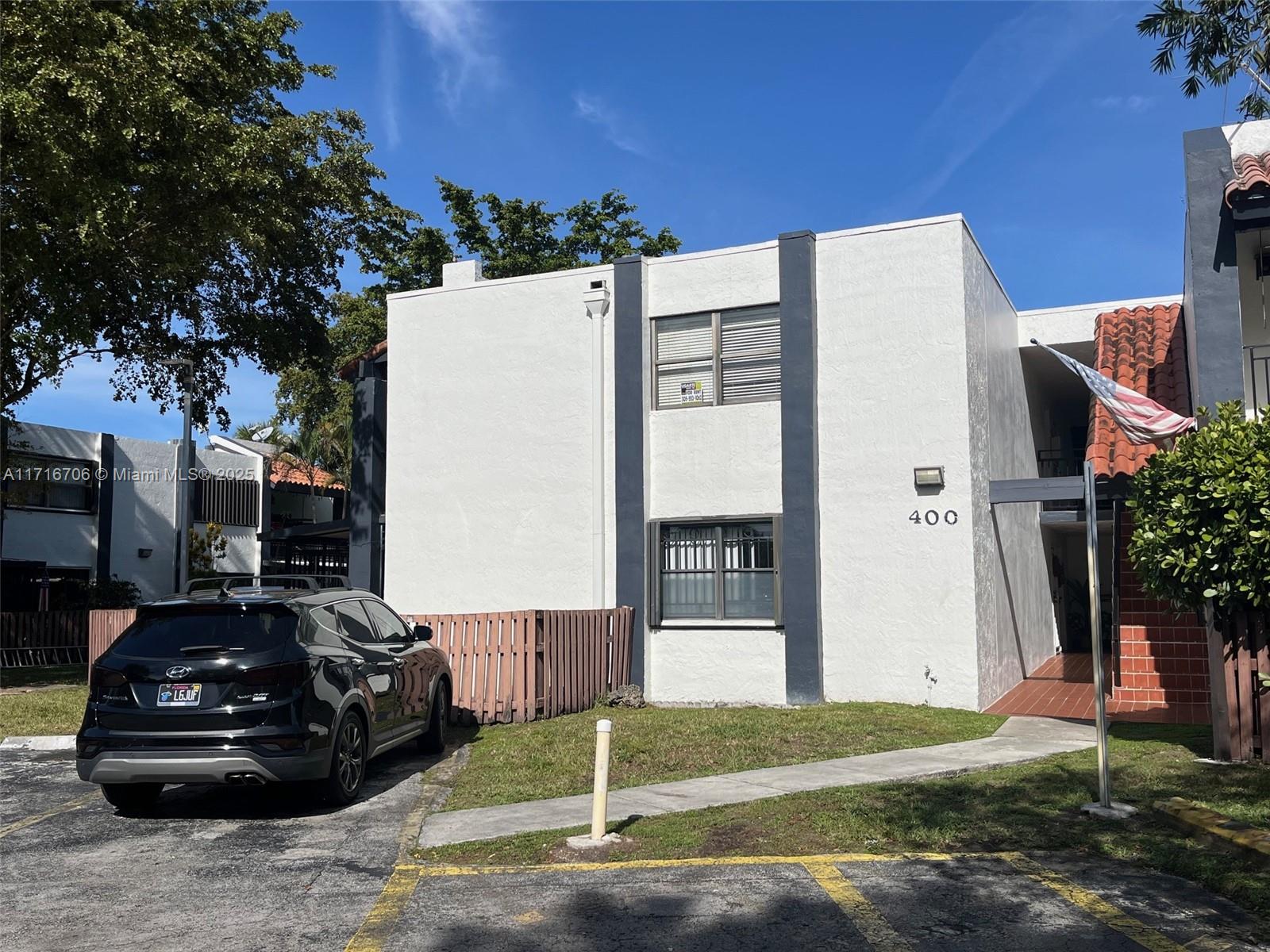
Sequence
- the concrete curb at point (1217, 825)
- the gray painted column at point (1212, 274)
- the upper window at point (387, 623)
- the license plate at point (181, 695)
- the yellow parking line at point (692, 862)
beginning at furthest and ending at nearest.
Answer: the gray painted column at point (1212, 274) → the upper window at point (387, 623) → the license plate at point (181, 695) → the yellow parking line at point (692, 862) → the concrete curb at point (1217, 825)

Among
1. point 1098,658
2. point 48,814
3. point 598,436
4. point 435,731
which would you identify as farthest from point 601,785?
point 598,436

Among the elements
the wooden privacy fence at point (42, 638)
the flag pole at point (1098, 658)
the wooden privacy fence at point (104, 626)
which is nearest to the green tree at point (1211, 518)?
the flag pole at point (1098, 658)

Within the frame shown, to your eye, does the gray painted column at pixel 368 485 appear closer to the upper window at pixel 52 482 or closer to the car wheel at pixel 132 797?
the car wheel at pixel 132 797

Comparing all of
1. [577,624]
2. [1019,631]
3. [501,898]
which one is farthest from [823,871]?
[1019,631]

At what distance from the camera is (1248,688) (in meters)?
9.15

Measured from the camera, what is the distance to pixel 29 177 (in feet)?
50.2

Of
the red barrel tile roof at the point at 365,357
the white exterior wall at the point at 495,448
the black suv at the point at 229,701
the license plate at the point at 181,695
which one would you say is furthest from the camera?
the red barrel tile roof at the point at 365,357

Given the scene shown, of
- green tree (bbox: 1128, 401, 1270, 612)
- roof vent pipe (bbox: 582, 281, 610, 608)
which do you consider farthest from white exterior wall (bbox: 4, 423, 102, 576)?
green tree (bbox: 1128, 401, 1270, 612)

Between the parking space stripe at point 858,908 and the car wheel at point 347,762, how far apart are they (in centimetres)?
366

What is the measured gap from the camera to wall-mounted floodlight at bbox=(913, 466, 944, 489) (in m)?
14.1

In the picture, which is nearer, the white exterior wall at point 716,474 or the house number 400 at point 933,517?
the house number 400 at point 933,517

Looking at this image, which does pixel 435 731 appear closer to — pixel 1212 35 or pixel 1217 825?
pixel 1217 825

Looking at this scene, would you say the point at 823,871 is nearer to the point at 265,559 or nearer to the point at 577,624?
the point at 577,624

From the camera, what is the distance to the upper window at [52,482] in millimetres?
25688
